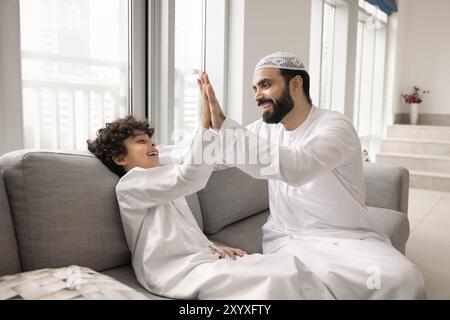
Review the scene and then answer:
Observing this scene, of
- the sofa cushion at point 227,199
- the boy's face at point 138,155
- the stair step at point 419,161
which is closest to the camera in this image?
the boy's face at point 138,155

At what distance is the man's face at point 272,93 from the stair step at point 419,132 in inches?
216

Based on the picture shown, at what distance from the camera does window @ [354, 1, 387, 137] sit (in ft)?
21.3

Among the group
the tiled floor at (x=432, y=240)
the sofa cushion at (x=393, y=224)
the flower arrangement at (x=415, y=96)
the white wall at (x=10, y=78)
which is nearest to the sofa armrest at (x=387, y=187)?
the sofa cushion at (x=393, y=224)

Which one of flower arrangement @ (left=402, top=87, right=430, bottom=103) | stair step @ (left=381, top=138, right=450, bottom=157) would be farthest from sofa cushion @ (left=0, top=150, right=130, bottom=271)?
flower arrangement @ (left=402, top=87, right=430, bottom=103)

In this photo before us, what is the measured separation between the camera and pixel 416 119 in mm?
7301

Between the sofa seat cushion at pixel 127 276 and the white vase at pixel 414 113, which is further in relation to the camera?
the white vase at pixel 414 113

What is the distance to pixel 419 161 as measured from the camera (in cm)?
603

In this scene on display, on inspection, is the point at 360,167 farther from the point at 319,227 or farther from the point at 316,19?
the point at 316,19

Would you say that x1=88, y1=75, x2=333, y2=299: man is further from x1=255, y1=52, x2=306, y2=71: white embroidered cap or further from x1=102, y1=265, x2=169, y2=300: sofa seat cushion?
x1=255, y1=52, x2=306, y2=71: white embroidered cap

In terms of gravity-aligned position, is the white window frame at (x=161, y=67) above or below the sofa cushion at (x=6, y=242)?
above

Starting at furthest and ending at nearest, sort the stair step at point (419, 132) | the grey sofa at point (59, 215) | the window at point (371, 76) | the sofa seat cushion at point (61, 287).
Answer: the window at point (371, 76) → the stair step at point (419, 132) → the grey sofa at point (59, 215) → the sofa seat cushion at point (61, 287)

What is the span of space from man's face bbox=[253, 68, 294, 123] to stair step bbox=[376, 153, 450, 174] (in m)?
4.91

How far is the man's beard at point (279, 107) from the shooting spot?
1.75 meters

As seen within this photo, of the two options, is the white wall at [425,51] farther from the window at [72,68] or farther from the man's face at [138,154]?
the man's face at [138,154]
